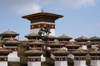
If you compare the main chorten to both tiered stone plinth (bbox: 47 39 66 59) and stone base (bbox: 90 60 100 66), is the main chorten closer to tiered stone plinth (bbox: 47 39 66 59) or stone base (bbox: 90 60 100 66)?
tiered stone plinth (bbox: 47 39 66 59)

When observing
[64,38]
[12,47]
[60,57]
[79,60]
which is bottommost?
[79,60]

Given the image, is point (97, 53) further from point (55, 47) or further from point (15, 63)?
point (15, 63)

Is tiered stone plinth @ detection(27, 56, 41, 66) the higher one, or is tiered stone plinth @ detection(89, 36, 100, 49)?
tiered stone plinth @ detection(89, 36, 100, 49)

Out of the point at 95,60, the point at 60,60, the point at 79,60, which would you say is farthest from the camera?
the point at 95,60

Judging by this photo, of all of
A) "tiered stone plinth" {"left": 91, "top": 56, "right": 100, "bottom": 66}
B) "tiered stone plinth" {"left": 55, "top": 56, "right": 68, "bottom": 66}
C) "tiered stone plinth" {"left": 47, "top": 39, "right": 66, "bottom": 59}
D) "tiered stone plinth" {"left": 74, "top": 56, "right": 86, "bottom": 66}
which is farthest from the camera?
"tiered stone plinth" {"left": 91, "top": 56, "right": 100, "bottom": 66}

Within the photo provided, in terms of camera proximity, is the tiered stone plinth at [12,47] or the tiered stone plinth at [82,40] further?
the tiered stone plinth at [82,40]

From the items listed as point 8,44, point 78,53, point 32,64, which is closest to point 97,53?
point 78,53

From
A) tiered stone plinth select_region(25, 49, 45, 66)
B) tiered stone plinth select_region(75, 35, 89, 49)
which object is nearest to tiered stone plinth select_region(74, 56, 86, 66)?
tiered stone plinth select_region(25, 49, 45, 66)

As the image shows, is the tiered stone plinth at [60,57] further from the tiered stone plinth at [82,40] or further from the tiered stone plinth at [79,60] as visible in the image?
the tiered stone plinth at [82,40]

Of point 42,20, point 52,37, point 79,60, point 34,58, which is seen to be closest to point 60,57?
point 79,60

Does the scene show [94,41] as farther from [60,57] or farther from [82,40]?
[60,57]

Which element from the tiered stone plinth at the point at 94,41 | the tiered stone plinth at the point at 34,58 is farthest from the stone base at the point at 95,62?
the tiered stone plinth at the point at 94,41

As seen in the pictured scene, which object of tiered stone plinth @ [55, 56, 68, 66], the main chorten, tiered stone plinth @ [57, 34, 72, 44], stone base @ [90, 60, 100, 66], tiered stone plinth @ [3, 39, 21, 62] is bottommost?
stone base @ [90, 60, 100, 66]

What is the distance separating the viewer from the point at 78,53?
43.2 metres
